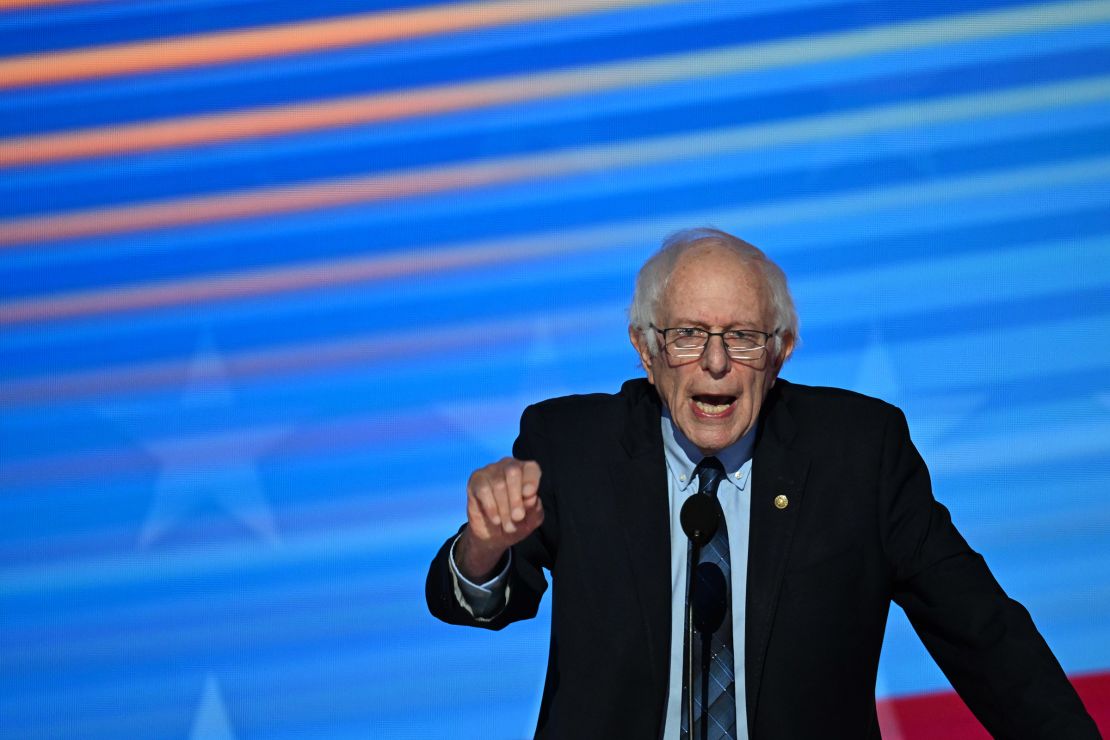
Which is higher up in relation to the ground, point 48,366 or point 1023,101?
point 1023,101

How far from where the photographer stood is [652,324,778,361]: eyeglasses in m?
2.31

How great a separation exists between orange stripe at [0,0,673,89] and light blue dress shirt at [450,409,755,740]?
1.55 m

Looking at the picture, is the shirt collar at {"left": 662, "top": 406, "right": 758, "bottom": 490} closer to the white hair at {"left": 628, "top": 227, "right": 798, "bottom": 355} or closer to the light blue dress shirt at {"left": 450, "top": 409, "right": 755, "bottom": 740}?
the light blue dress shirt at {"left": 450, "top": 409, "right": 755, "bottom": 740}

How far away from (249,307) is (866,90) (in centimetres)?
165

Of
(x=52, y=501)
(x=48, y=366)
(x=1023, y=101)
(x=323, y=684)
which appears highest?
(x=1023, y=101)

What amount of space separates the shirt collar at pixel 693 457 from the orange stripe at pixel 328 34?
1.59m

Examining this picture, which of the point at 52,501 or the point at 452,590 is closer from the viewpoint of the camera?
the point at 452,590

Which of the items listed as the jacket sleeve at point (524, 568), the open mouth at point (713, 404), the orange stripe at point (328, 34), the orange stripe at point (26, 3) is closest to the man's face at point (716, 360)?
the open mouth at point (713, 404)

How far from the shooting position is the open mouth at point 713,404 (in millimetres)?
2307

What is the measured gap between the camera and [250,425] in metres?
3.59

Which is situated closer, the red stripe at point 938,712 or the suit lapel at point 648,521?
the suit lapel at point 648,521

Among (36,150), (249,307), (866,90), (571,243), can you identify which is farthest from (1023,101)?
(36,150)

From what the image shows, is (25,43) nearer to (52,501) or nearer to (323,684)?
(52,501)

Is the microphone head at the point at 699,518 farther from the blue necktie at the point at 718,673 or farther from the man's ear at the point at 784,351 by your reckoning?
the man's ear at the point at 784,351
